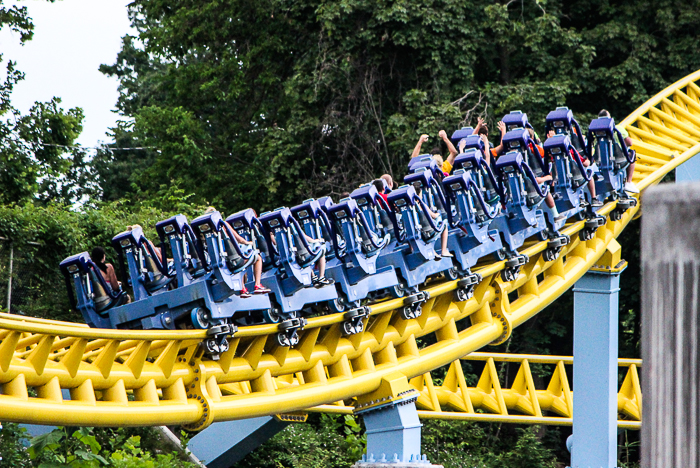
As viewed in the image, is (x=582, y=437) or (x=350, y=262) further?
(x=582, y=437)

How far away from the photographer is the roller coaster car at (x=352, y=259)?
312 inches

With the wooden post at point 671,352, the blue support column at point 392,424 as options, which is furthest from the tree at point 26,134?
the wooden post at point 671,352

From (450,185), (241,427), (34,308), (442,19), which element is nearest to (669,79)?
(442,19)

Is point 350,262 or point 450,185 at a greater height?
point 450,185

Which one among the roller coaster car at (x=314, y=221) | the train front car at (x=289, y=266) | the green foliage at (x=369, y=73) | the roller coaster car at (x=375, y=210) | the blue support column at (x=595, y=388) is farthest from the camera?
the green foliage at (x=369, y=73)

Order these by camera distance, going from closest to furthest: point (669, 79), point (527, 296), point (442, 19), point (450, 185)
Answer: point (450, 185) < point (527, 296) < point (442, 19) < point (669, 79)

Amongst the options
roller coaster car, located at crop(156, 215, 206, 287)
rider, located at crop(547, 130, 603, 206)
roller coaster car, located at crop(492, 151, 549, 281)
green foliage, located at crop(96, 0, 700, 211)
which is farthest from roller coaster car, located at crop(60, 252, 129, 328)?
green foliage, located at crop(96, 0, 700, 211)

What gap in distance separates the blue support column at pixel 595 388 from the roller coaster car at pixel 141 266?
5223mm

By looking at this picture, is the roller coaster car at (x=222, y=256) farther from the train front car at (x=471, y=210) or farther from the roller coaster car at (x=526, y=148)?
the roller coaster car at (x=526, y=148)

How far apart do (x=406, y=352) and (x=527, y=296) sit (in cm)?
209

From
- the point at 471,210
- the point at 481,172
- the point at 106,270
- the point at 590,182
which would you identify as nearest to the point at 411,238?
the point at 471,210

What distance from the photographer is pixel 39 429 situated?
929 cm

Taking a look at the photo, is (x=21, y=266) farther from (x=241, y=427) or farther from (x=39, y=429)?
(x=241, y=427)

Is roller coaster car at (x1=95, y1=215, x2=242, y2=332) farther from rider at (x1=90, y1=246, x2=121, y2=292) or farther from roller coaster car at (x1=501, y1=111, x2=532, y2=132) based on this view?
roller coaster car at (x1=501, y1=111, x2=532, y2=132)
